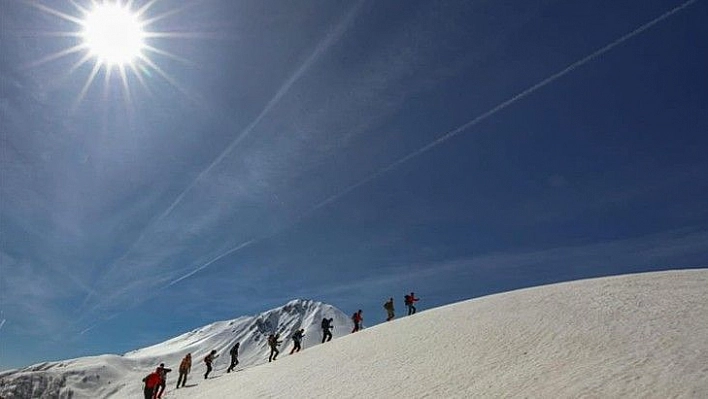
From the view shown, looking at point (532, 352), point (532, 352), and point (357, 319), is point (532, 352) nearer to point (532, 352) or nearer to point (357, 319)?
point (532, 352)

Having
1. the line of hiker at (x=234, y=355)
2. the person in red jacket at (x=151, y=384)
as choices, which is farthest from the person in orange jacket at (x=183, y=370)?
the person in red jacket at (x=151, y=384)

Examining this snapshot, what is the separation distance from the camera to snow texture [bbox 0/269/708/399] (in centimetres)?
781

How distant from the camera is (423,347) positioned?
13.5 metres

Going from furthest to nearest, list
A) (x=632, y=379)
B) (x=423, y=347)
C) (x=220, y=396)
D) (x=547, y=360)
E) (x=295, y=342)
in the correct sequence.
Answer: (x=295, y=342) → (x=220, y=396) → (x=423, y=347) → (x=547, y=360) → (x=632, y=379)

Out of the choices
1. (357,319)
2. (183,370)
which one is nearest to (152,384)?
(183,370)

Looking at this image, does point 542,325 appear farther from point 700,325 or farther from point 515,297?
point 515,297

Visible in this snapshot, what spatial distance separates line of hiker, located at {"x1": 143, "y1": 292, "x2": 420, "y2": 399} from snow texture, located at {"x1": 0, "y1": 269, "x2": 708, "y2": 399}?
1.05 metres

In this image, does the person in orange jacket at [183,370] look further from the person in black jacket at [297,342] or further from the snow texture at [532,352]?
the person in black jacket at [297,342]

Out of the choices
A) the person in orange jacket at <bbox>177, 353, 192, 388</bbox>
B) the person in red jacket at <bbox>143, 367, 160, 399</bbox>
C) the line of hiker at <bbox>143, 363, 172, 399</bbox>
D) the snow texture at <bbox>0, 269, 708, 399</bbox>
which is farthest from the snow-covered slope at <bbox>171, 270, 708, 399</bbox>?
the person in orange jacket at <bbox>177, 353, 192, 388</bbox>

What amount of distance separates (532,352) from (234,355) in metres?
17.2

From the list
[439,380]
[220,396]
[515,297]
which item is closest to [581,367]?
[439,380]

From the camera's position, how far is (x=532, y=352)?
1034cm

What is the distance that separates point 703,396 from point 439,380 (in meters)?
5.08

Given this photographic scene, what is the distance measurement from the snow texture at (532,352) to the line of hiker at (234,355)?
1.05 meters
